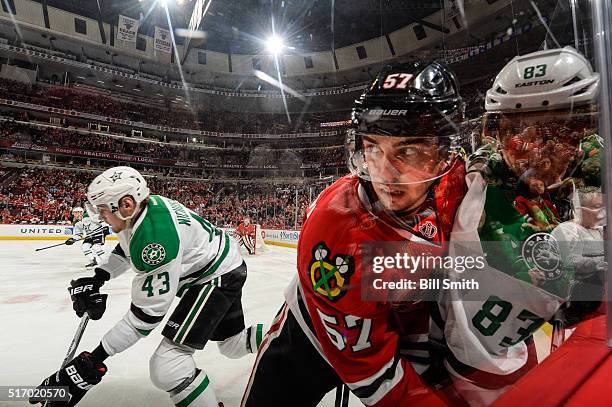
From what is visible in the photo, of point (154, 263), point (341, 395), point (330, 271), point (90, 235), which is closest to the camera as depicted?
point (330, 271)

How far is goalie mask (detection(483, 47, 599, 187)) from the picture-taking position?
1.64 ft

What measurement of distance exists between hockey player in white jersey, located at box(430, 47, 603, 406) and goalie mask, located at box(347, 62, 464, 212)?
6 cm

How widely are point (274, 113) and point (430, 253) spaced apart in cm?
118

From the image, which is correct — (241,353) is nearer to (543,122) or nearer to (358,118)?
(358,118)

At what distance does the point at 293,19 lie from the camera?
52.9 inches

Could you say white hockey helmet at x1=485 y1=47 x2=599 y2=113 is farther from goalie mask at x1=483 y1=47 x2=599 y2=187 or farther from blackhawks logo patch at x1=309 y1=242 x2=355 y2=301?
blackhawks logo patch at x1=309 y1=242 x2=355 y2=301

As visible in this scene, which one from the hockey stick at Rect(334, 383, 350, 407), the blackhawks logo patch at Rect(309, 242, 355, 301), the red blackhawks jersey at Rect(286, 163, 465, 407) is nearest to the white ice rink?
the hockey stick at Rect(334, 383, 350, 407)

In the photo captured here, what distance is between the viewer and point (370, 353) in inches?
23.3

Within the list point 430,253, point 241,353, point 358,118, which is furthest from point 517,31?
point 241,353

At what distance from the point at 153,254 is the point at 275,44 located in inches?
38.9

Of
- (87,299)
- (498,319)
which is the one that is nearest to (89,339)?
(87,299)

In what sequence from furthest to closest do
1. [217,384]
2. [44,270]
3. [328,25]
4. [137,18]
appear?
[44,270], [137,18], [217,384], [328,25]

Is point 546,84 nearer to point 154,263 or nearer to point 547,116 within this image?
point 547,116

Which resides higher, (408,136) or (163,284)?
(408,136)
